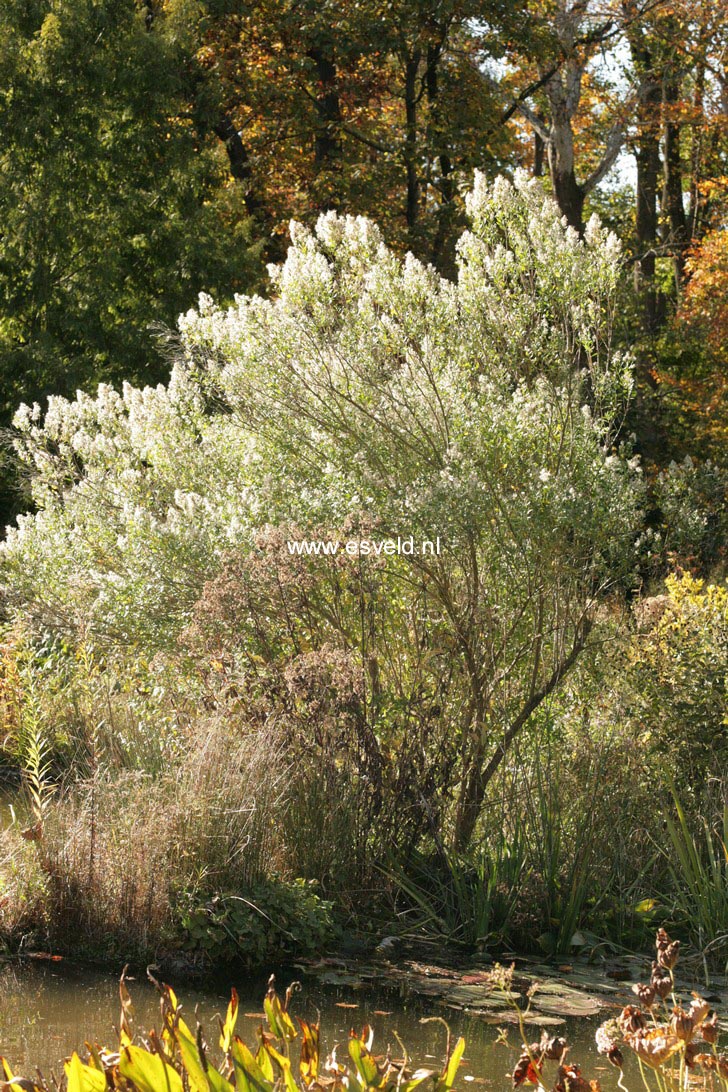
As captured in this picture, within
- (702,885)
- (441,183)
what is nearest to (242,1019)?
(702,885)

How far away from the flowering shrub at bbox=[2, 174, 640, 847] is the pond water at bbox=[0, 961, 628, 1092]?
1394 mm

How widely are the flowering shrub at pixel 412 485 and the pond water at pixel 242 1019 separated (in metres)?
1.39

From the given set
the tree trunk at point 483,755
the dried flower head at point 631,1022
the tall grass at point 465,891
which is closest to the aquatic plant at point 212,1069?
the dried flower head at point 631,1022

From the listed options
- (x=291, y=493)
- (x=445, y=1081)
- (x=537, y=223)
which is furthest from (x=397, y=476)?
(x=445, y=1081)

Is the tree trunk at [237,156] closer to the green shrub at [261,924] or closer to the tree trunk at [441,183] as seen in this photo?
the tree trunk at [441,183]

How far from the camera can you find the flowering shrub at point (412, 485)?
265 inches

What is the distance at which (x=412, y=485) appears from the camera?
686cm

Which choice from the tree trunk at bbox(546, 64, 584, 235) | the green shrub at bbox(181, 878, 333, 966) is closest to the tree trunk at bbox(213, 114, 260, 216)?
the tree trunk at bbox(546, 64, 584, 235)

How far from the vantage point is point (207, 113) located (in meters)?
16.8

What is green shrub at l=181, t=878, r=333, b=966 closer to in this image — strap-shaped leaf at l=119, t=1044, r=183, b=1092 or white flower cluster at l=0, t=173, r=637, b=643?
white flower cluster at l=0, t=173, r=637, b=643

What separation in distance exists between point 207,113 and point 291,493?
1102cm

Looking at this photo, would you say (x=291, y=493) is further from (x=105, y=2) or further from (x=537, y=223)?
(x=105, y=2)

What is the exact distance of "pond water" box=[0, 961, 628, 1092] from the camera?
4.51 m

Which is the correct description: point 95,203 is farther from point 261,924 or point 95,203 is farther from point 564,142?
point 261,924
